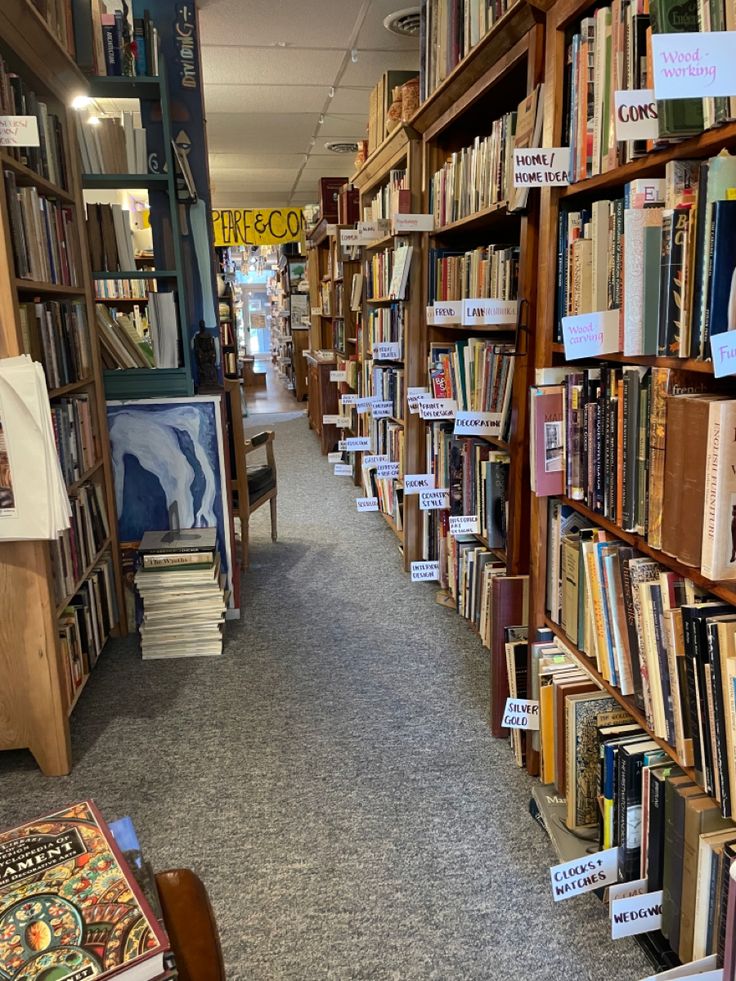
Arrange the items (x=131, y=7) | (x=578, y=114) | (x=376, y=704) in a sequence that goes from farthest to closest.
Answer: (x=131, y=7), (x=376, y=704), (x=578, y=114)

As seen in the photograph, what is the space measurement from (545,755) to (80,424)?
1.86 m

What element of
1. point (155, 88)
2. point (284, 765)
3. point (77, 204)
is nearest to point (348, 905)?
point (284, 765)

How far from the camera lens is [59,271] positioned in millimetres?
2424

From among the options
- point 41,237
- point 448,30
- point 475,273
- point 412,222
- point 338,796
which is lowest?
point 338,796

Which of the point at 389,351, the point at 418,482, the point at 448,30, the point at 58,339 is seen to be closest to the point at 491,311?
the point at 418,482

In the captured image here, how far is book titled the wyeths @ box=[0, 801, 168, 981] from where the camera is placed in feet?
2.41

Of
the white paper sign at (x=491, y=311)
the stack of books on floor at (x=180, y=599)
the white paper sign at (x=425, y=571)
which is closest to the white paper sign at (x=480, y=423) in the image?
the white paper sign at (x=491, y=311)

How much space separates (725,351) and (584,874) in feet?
3.44

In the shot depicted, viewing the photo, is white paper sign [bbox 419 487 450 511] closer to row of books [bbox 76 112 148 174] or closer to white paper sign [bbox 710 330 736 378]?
row of books [bbox 76 112 148 174]

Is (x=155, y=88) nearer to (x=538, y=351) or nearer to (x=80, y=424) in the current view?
(x=80, y=424)

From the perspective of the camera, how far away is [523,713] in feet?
6.26

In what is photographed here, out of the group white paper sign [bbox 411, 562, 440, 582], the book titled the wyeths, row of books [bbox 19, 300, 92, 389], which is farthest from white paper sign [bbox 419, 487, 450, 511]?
the book titled the wyeths

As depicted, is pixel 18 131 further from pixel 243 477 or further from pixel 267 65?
pixel 267 65

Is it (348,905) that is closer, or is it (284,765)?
(348,905)
